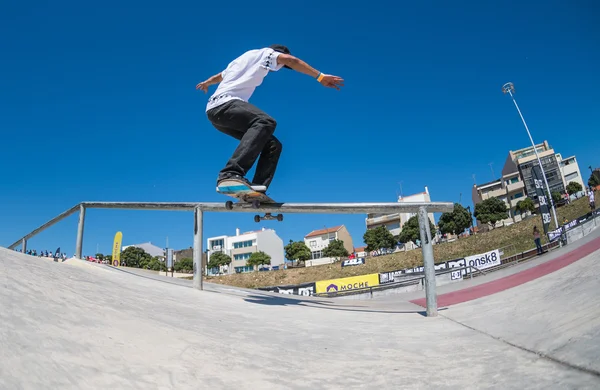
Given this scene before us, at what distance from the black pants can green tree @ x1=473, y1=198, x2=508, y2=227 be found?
5942 centimetres

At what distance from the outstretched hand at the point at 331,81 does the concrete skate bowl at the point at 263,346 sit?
2.08 metres

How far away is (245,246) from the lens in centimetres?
8312

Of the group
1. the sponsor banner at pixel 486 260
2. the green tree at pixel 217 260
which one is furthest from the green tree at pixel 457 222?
the green tree at pixel 217 260

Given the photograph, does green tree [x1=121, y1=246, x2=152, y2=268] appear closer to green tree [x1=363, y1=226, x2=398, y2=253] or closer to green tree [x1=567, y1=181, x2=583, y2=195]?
green tree [x1=363, y1=226, x2=398, y2=253]

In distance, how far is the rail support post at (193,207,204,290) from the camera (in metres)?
3.43

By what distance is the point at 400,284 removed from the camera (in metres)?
20.4

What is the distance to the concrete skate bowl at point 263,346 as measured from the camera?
0.93 metres

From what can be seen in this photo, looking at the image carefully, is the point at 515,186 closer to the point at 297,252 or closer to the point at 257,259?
the point at 297,252

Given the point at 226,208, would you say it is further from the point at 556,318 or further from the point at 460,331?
the point at 556,318

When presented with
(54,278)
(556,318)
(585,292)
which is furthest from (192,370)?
(585,292)

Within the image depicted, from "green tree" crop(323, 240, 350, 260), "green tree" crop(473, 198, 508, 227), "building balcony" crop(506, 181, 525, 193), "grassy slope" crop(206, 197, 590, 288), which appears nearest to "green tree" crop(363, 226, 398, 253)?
"green tree" crop(323, 240, 350, 260)

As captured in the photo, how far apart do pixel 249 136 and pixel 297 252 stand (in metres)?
60.4

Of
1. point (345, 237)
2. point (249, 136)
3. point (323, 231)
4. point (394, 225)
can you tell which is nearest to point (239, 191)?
point (249, 136)

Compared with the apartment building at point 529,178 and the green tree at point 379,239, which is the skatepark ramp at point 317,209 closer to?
the green tree at point 379,239
